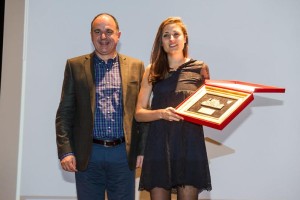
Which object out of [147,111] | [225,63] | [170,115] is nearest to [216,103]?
[170,115]

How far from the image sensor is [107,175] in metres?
2.28

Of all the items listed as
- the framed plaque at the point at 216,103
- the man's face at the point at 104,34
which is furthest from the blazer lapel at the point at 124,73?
the framed plaque at the point at 216,103

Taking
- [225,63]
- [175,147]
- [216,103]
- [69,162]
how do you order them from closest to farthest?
[216,103], [175,147], [69,162], [225,63]

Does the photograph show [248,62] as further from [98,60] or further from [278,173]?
[98,60]

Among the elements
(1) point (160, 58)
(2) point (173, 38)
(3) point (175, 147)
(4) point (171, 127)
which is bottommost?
(3) point (175, 147)

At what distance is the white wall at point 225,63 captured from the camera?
133 inches

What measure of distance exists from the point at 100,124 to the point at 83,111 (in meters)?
0.13

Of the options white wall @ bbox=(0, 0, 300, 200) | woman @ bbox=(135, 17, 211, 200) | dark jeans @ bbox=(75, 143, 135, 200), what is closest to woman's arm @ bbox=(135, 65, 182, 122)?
woman @ bbox=(135, 17, 211, 200)

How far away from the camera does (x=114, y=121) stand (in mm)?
2238

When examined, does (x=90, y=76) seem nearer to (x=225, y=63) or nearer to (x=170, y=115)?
(x=170, y=115)

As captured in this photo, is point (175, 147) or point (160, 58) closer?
point (175, 147)

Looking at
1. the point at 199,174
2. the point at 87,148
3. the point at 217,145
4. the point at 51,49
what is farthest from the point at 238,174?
the point at 51,49

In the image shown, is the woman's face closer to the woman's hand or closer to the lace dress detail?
the lace dress detail

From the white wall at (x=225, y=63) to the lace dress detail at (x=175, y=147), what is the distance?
4.34 ft
